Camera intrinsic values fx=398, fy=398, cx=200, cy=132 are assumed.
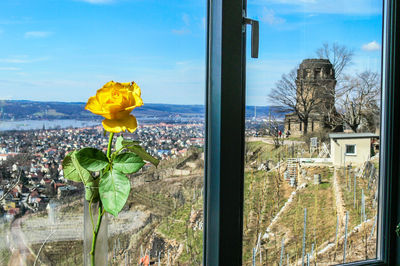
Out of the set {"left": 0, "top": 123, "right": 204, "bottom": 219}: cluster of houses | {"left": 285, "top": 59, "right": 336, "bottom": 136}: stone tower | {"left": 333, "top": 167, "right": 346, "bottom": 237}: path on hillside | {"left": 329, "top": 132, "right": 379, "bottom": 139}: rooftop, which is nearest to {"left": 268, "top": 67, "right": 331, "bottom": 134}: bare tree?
{"left": 285, "top": 59, "right": 336, "bottom": 136}: stone tower

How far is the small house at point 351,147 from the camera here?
1550mm

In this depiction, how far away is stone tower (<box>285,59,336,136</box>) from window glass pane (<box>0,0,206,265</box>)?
38cm

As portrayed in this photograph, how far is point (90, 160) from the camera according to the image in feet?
3.20

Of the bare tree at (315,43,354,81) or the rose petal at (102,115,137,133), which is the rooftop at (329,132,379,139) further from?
the rose petal at (102,115,137,133)

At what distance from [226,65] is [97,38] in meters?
0.41

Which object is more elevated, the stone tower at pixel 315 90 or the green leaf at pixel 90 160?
the stone tower at pixel 315 90

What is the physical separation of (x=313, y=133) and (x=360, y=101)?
0.25m


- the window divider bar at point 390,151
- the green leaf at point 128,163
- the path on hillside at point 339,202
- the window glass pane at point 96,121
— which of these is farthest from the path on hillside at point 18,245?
the window divider bar at point 390,151

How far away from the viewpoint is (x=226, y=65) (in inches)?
50.1

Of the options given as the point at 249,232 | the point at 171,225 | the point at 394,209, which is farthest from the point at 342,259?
the point at 171,225

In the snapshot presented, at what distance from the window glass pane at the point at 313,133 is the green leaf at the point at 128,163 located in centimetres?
51

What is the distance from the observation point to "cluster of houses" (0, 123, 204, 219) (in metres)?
1.09

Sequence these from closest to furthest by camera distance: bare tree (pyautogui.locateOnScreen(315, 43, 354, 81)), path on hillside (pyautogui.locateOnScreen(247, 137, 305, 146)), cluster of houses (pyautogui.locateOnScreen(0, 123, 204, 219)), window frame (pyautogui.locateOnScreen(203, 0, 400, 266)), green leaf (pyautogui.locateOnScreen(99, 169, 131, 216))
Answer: green leaf (pyautogui.locateOnScreen(99, 169, 131, 216)), cluster of houses (pyautogui.locateOnScreen(0, 123, 204, 219)), window frame (pyautogui.locateOnScreen(203, 0, 400, 266)), path on hillside (pyautogui.locateOnScreen(247, 137, 305, 146)), bare tree (pyautogui.locateOnScreen(315, 43, 354, 81))

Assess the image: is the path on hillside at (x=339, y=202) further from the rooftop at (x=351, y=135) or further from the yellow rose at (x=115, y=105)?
the yellow rose at (x=115, y=105)
